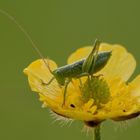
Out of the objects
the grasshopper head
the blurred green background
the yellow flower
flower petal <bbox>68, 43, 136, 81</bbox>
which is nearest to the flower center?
the yellow flower

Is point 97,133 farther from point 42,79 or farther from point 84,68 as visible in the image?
point 42,79

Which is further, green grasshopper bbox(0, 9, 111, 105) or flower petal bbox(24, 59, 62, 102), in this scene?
flower petal bbox(24, 59, 62, 102)

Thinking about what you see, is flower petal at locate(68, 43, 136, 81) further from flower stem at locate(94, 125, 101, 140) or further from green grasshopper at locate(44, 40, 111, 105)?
flower stem at locate(94, 125, 101, 140)

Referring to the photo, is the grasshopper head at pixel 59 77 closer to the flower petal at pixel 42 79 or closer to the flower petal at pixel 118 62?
the flower petal at pixel 42 79

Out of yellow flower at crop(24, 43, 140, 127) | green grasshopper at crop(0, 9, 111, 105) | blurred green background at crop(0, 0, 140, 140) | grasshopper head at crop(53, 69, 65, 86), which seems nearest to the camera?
yellow flower at crop(24, 43, 140, 127)

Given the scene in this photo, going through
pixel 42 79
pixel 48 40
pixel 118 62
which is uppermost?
pixel 42 79

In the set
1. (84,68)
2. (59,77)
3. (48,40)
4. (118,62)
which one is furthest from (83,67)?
(48,40)
